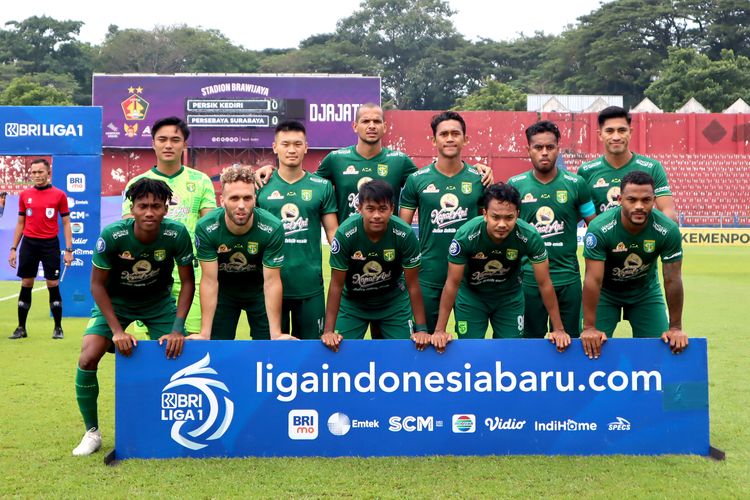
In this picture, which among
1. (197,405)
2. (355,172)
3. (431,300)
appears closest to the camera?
(197,405)

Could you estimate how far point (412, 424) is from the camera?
5746mm

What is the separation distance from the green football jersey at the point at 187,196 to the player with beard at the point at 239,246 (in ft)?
3.47

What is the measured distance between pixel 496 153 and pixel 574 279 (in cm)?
3798

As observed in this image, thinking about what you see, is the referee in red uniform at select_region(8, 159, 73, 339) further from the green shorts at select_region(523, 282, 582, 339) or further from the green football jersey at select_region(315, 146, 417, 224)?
the green shorts at select_region(523, 282, 582, 339)

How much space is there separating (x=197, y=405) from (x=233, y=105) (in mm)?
37095

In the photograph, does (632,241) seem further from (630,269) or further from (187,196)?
(187,196)

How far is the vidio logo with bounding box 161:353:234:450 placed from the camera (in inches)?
224

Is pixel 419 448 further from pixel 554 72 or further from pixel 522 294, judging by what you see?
pixel 554 72

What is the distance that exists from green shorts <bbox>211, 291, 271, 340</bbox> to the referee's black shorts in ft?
18.6

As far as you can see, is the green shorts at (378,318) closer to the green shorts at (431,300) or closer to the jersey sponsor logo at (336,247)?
the green shorts at (431,300)

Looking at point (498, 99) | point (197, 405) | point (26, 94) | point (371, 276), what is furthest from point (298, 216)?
point (498, 99)

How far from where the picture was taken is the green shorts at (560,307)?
6879 millimetres

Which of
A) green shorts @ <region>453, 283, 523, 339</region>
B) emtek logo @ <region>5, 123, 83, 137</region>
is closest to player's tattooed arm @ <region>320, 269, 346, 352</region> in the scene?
green shorts @ <region>453, 283, 523, 339</region>

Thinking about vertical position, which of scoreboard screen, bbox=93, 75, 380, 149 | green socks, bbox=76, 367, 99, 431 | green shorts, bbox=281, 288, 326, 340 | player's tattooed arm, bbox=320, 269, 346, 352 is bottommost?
green socks, bbox=76, 367, 99, 431
